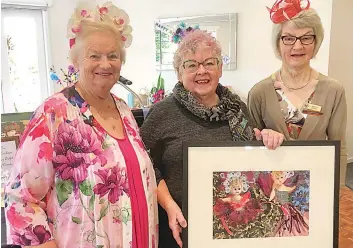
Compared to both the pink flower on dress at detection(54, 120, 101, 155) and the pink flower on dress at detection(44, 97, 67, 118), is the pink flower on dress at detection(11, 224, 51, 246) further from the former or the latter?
the pink flower on dress at detection(44, 97, 67, 118)

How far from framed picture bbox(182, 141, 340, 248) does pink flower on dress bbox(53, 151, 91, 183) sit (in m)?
0.29

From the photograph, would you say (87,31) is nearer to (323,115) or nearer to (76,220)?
(76,220)

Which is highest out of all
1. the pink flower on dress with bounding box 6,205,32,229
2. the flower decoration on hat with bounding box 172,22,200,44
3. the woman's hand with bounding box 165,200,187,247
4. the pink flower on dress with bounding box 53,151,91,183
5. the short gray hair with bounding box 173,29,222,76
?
the flower decoration on hat with bounding box 172,22,200,44

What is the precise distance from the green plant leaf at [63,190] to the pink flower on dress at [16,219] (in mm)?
100

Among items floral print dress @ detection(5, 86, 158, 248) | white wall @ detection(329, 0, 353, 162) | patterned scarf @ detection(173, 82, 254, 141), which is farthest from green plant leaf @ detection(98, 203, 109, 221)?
white wall @ detection(329, 0, 353, 162)

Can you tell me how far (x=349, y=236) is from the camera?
2990 mm

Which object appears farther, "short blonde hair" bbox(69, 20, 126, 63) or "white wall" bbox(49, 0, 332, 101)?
"white wall" bbox(49, 0, 332, 101)

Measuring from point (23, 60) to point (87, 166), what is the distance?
4.81 m

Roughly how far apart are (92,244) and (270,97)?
87 cm

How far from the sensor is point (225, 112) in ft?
4.25

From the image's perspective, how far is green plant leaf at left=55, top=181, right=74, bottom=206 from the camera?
1.01 meters

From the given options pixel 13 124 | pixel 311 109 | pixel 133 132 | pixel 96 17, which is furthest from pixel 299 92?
pixel 13 124

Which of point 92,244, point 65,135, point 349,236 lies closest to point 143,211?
point 92,244

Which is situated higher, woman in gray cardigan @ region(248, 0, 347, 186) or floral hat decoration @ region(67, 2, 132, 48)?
floral hat decoration @ region(67, 2, 132, 48)
